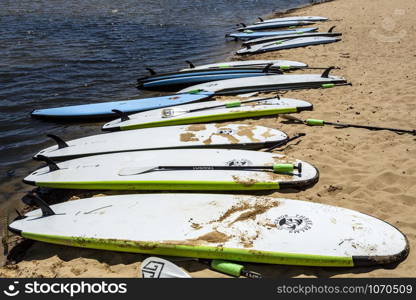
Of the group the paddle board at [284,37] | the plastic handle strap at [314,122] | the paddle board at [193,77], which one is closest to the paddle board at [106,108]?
the paddle board at [193,77]

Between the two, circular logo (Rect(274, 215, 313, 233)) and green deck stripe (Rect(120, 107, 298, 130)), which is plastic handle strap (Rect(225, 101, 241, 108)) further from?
circular logo (Rect(274, 215, 313, 233))

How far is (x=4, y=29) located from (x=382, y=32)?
15.2m

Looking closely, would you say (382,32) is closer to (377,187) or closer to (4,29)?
(377,187)

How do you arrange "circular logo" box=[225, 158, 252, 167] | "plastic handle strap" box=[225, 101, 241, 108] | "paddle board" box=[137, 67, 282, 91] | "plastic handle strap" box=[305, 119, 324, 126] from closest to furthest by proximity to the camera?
1. "circular logo" box=[225, 158, 252, 167]
2. "plastic handle strap" box=[305, 119, 324, 126]
3. "plastic handle strap" box=[225, 101, 241, 108]
4. "paddle board" box=[137, 67, 282, 91]

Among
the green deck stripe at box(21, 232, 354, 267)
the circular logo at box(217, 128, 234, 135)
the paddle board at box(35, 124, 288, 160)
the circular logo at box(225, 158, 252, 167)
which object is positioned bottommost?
the green deck stripe at box(21, 232, 354, 267)

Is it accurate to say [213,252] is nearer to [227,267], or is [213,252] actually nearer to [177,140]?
[227,267]

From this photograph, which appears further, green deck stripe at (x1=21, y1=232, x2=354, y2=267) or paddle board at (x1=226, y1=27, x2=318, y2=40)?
paddle board at (x1=226, y1=27, x2=318, y2=40)

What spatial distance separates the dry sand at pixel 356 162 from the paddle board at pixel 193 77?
172 cm

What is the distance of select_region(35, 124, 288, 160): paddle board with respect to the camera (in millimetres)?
5645

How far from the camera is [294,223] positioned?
368 centimetres

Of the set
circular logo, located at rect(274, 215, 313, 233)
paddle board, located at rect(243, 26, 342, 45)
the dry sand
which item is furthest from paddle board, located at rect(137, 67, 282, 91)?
circular logo, located at rect(274, 215, 313, 233)

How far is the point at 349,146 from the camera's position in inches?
211

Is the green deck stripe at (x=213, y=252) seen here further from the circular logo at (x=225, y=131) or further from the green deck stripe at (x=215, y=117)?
the green deck stripe at (x=215, y=117)

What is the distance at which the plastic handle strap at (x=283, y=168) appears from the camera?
4.57m
